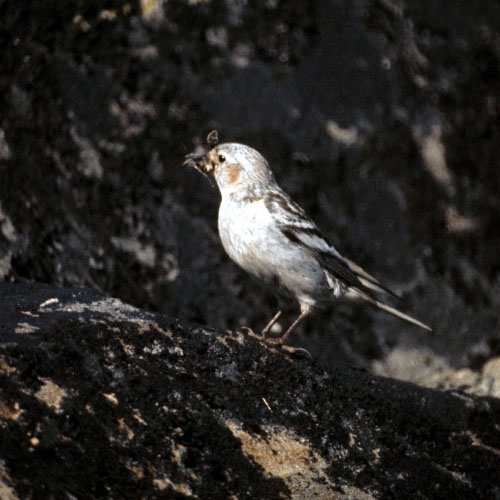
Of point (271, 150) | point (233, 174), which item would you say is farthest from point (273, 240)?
point (271, 150)

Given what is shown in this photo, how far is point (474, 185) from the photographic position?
662 cm

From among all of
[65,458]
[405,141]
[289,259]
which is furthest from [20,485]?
[405,141]

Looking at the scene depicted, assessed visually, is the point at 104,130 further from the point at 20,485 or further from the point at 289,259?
the point at 20,485

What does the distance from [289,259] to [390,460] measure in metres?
1.37

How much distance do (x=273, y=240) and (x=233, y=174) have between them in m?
0.67

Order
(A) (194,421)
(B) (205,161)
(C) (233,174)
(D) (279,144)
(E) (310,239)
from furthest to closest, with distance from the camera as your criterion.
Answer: (D) (279,144), (B) (205,161), (C) (233,174), (E) (310,239), (A) (194,421)

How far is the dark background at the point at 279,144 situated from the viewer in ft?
17.8

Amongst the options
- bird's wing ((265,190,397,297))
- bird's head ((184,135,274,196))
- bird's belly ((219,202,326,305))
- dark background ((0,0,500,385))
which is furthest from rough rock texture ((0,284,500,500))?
dark background ((0,0,500,385))

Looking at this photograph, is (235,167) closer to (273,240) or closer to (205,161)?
(205,161)

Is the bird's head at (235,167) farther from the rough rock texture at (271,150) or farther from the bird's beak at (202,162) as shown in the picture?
the rough rock texture at (271,150)

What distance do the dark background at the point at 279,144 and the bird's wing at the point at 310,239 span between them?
143 cm

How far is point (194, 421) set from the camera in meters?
2.94

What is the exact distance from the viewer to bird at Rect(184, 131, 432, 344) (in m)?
4.11

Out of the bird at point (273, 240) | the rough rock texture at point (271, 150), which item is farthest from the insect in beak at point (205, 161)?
the rough rock texture at point (271, 150)
